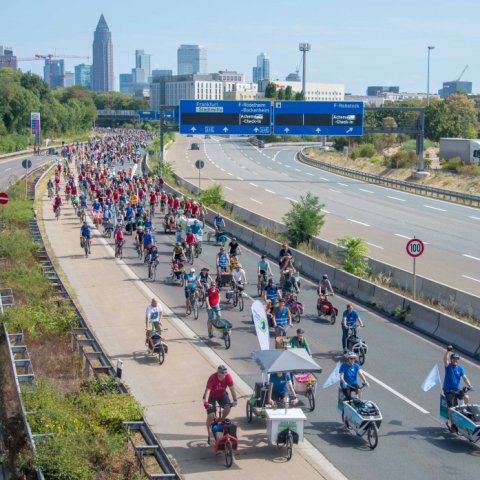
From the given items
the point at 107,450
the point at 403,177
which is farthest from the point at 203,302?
the point at 403,177

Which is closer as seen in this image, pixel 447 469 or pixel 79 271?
pixel 447 469

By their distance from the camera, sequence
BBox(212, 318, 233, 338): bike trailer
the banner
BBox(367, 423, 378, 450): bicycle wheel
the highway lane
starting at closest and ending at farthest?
BBox(367, 423, 378, 450): bicycle wheel < the banner < BBox(212, 318, 233, 338): bike trailer < the highway lane

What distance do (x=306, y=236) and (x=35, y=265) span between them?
11.5 m

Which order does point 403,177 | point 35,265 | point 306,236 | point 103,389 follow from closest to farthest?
point 103,389 < point 35,265 < point 306,236 < point 403,177

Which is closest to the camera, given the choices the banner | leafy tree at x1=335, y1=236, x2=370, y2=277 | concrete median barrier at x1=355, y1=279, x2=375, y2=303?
the banner

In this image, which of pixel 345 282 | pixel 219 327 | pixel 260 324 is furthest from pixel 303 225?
pixel 260 324

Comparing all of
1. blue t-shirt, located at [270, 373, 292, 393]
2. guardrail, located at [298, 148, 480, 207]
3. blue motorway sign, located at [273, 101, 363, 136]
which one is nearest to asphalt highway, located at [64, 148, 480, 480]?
blue t-shirt, located at [270, 373, 292, 393]

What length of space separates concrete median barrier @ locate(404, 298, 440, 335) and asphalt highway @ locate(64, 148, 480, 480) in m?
0.39

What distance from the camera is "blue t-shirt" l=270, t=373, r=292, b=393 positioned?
34.3 feet

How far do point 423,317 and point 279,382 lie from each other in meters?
7.61

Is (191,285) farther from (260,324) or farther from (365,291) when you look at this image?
(260,324)

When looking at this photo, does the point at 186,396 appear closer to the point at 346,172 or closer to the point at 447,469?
the point at 447,469

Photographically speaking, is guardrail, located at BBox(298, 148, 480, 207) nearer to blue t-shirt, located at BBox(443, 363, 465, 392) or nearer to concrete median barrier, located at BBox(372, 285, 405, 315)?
concrete median barrier, located at BBox(372, 285, 405, 315)

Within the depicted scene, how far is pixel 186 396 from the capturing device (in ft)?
39.2
